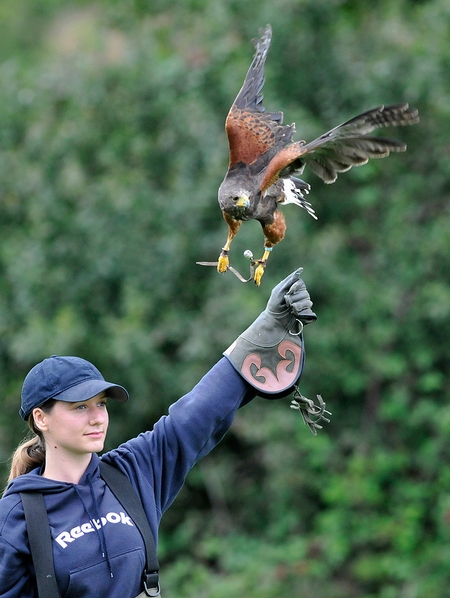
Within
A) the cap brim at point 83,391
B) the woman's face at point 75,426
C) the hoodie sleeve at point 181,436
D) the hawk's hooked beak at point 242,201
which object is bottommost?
the hoodie sleeve at point 181,436

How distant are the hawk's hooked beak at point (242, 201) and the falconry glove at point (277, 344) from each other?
0.76 ft

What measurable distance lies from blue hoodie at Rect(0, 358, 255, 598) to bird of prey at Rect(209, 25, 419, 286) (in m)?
0.37

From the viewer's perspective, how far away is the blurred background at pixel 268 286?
6324 millimetres

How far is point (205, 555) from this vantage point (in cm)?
678

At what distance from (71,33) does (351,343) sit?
376 inches

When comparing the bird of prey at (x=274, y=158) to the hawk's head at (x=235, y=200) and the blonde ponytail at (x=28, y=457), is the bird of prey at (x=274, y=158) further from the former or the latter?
the blonde ponytail at (x=28, y=457)

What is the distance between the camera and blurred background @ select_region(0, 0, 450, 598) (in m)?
6.32

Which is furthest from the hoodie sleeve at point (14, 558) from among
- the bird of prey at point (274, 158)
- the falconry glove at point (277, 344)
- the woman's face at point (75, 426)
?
the bird of prey at point (274, 158)

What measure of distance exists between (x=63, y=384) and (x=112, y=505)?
1.04 ft

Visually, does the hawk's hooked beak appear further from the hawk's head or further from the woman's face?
the woman's face

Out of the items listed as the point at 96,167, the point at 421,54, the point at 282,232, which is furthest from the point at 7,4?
the point at 282,232

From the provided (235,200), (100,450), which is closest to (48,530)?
(100,450)

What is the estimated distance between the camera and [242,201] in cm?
245

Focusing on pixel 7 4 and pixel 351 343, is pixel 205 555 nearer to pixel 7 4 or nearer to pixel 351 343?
pixel 351 343
